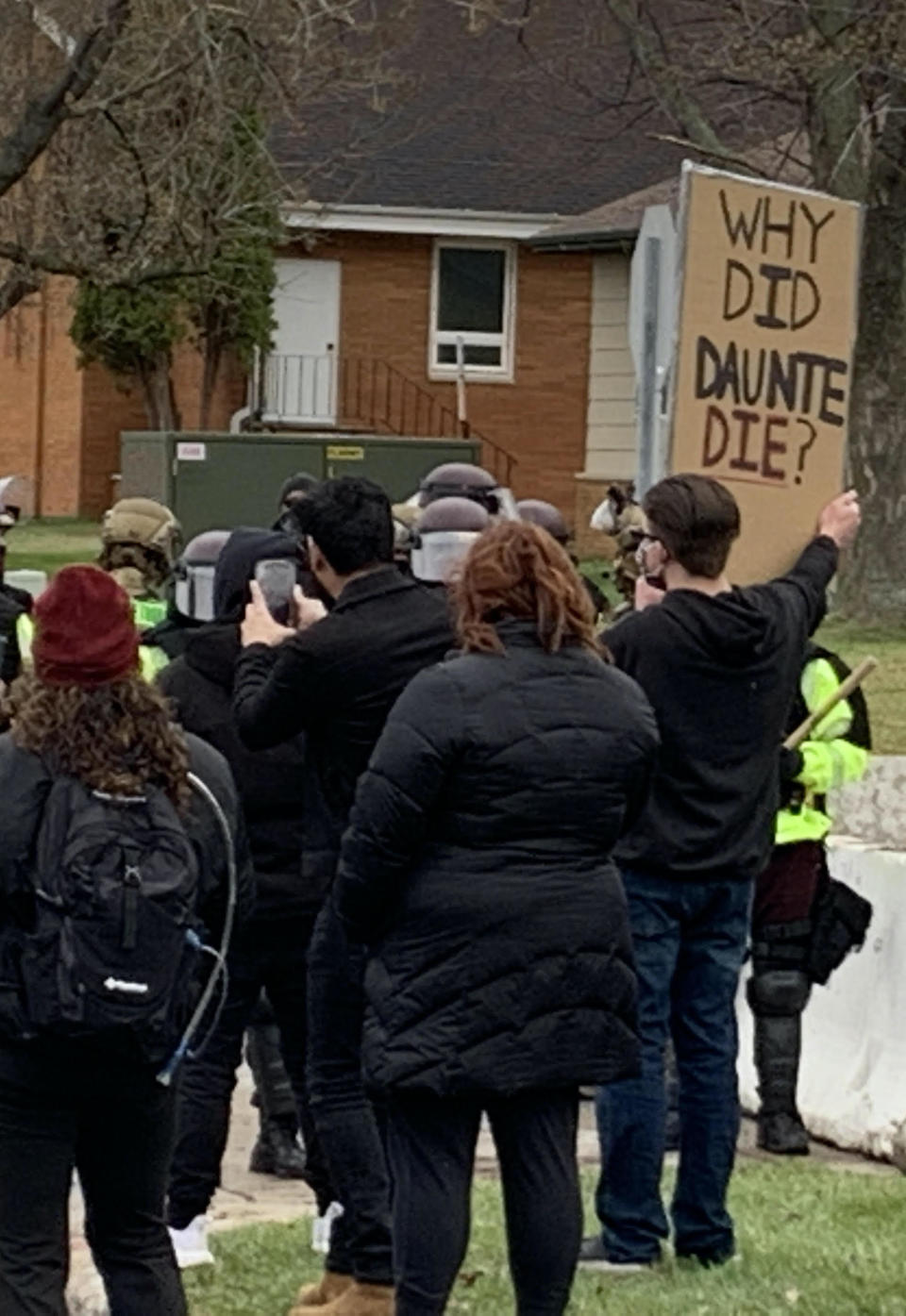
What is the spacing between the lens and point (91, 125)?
25078 mm

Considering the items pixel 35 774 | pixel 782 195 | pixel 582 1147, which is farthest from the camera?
pixel 582 1147

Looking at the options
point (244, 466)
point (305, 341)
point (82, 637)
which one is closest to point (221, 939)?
point (82, 637)

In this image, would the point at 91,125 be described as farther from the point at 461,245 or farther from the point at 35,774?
the point at 35,774

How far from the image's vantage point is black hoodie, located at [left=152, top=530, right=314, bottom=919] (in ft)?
23.9

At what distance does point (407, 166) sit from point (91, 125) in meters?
11.3

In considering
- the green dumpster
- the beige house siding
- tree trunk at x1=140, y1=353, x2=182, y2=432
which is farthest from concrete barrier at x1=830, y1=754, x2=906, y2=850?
the beige house siding

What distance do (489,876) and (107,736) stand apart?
84 cm

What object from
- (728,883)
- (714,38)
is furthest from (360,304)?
(728,883)

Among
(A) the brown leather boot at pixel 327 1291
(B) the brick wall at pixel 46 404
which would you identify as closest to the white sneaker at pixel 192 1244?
(A) the brown leather boot at pixel 327 1291

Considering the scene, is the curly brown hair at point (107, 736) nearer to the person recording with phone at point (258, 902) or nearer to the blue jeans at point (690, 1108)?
the person recording with phone at point (258, 902)

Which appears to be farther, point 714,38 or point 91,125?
point 714,38

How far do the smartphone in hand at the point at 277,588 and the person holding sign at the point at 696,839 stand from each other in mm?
790

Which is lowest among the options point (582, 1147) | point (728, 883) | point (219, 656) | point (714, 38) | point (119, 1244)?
point (582, 1147)

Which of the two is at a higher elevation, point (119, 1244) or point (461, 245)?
point (461, 245)
